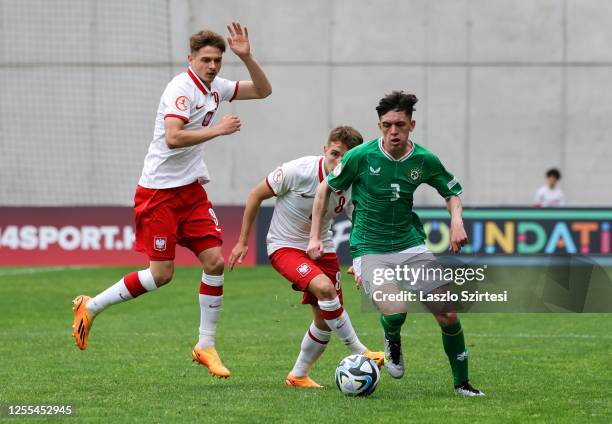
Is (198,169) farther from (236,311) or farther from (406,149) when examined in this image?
(236,311)

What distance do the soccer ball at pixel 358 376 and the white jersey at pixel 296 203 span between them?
3.48 feet

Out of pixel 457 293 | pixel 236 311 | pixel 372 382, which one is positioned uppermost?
pixel 457 293

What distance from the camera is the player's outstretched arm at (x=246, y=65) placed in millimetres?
8695

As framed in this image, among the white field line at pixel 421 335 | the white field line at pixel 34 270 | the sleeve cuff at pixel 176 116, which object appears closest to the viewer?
the sleeve cuff at pixel 176 116

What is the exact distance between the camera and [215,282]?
28.9 feet

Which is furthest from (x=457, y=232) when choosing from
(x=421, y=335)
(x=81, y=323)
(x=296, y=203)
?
(x=421, y=335)

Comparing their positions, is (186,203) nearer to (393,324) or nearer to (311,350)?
(311,350)

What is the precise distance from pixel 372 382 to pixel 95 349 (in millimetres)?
3774

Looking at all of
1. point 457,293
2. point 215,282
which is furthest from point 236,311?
point 457,293

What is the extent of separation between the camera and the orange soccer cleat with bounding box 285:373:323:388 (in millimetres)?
8445

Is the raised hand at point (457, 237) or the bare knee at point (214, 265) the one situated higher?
the raised hand at point (457, 237)

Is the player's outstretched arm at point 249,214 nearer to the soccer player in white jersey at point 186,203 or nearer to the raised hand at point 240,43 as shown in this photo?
the soccer player in white jersey at point 186,203

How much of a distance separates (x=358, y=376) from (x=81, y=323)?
2.15 meters

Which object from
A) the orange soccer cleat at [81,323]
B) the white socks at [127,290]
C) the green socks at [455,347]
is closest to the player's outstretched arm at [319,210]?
the green socks at [455,347]
